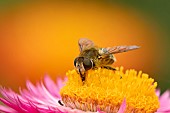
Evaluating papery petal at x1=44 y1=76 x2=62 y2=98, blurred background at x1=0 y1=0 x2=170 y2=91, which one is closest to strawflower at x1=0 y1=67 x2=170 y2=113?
papery petal at x1=44 y1=76 x2=62 y2=98

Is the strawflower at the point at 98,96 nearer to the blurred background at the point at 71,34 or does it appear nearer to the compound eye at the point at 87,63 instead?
the compound eye at the point at 87,63

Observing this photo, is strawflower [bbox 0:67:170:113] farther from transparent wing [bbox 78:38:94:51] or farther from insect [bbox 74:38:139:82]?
transparent wing [bbox 78:38:94:51]

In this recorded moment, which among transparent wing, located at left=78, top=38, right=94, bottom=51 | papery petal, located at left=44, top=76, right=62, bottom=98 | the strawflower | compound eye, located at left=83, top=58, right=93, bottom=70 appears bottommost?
the strawflower

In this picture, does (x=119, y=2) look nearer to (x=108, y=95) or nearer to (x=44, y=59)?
Result: (x=44, y=59)

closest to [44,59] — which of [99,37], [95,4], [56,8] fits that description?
[99,37]

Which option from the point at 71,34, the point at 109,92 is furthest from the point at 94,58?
the point at 71,34

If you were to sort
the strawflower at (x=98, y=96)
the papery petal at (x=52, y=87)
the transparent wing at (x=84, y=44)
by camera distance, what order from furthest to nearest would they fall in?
the papery petal at (x=52, y=87), the transparent wing at (x=84, y=44), the strawflower at (x=98, y=96)

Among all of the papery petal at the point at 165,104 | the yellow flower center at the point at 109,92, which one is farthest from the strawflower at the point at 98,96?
the papery petal at the point at 165,104

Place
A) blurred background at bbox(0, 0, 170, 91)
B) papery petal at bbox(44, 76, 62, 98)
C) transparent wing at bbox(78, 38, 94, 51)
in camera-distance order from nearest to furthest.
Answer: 1. transparent wing at bbox(78, 38, 94, 51)
2. papery petal at bbox(44, 76, 62, 98)
3. blurred background at bbox(0, 0, 170, 91)
